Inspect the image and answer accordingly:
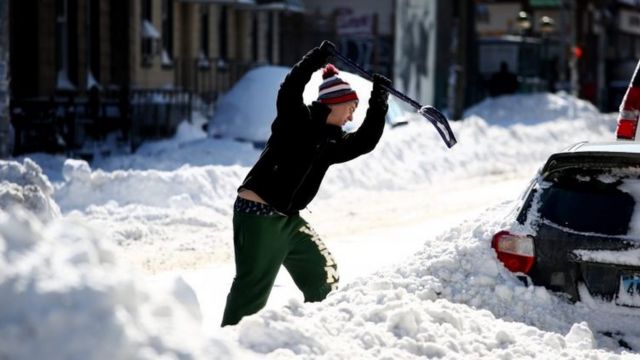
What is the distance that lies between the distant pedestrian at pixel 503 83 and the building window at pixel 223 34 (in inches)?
358

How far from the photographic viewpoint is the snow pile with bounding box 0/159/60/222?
30.1ft

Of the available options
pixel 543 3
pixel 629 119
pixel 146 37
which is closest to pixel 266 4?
pixel 146 37

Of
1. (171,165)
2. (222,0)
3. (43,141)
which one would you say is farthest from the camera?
(222,0)

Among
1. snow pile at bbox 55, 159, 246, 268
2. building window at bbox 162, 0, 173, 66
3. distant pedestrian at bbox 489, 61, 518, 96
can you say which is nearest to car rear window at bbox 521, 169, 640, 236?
snow pile at bbox 55, 159, 246, 268

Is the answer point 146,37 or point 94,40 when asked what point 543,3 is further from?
point 94,40

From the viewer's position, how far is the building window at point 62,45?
76.0ft

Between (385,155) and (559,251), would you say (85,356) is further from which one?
(385,155)

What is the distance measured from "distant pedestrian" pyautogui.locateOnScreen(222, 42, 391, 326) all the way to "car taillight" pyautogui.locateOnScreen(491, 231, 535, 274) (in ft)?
3.31

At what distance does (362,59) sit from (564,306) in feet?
114

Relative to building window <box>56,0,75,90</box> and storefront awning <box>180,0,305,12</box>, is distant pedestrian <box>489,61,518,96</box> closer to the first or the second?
storefront awning <box>180,0,305,12</box>

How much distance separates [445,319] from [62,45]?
18.4 metres

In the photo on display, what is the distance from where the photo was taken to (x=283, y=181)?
653 centimetres

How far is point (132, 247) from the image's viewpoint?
1166 cm

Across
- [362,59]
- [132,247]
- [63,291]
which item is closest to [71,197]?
[132,247]
